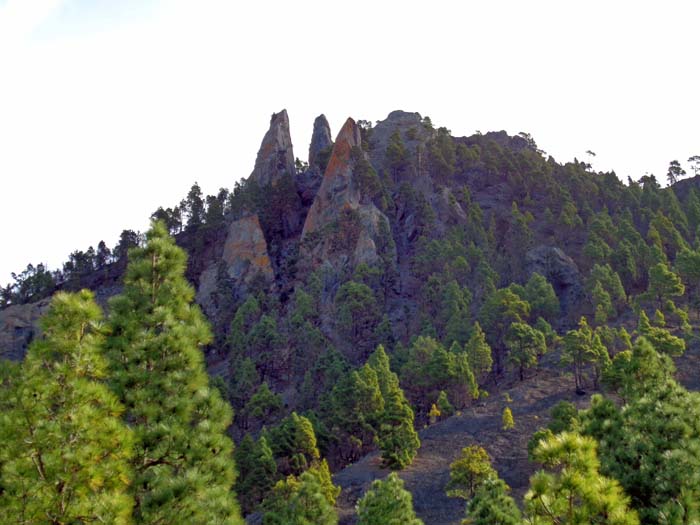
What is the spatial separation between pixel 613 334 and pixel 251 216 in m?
48.4

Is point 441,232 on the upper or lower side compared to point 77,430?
upper

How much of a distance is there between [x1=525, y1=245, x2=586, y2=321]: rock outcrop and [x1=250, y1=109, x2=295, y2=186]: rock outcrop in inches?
1575

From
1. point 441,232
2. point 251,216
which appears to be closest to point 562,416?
point 441,232

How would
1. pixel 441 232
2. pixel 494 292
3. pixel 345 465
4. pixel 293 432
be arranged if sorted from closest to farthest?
pixel 293 432 < pixel 345 465 < pixel 494 292 < pixel 441 232

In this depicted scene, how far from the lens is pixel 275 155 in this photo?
91.1 metres

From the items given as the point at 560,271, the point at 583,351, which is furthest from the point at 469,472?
the point at 560,271

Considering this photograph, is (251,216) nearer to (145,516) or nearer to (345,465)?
(345,465)

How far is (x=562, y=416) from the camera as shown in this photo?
102 ft

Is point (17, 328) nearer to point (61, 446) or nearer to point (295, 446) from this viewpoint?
point (295, 446)

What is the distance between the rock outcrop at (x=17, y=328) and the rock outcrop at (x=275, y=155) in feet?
117

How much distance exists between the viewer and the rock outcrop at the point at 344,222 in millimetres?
70250

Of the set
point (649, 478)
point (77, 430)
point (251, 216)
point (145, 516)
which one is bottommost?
point (649, 478)

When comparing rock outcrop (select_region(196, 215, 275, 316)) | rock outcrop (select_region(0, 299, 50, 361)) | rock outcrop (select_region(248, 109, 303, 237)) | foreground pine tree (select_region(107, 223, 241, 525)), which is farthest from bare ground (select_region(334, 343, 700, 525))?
rock outcrop (select_region(0, 299, 50, 361))

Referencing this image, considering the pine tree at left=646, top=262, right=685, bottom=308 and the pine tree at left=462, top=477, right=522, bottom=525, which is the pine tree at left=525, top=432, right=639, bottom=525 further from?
the pine tree at left=646, top=262, right=685, bottom=308
